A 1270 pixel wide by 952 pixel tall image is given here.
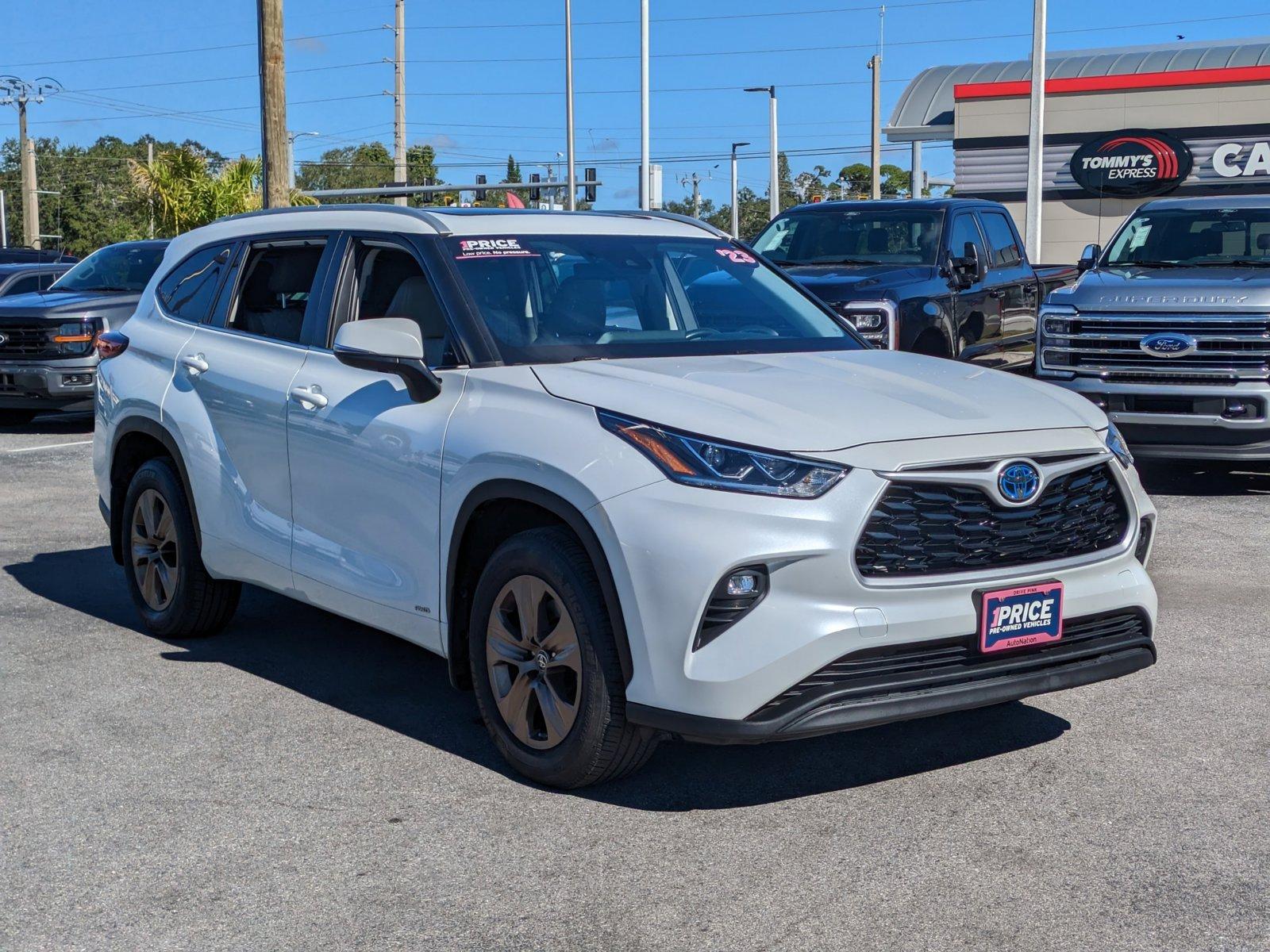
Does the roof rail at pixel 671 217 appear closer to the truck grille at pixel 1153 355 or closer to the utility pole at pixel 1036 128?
the truck grille at pixel 1153 355

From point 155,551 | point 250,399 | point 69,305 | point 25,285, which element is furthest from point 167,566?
point 25,285

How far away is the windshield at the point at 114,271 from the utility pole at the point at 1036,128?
1580 centimetres

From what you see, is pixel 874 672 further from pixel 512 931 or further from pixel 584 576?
pixel 512 931


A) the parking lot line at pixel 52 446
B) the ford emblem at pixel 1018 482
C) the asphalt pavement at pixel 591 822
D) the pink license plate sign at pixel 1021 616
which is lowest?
the asphalt pavement at pixel 591 822

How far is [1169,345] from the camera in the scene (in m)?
10.1

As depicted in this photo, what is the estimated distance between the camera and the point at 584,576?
436cm

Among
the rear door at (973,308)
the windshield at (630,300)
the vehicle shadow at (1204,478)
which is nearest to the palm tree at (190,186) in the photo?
the rear door at (973,308)

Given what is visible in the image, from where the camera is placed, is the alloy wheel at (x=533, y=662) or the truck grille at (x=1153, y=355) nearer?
the alloy wheel at (x=533, y=662)

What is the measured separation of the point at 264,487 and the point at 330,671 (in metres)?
0.84

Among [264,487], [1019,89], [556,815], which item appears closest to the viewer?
[556,815]

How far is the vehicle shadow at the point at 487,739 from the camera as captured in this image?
4727 mm

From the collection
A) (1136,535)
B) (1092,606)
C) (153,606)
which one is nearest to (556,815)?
(1092,606)

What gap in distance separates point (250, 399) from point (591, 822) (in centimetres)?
240

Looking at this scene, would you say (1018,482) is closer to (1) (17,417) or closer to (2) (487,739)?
(2) (487,739)
